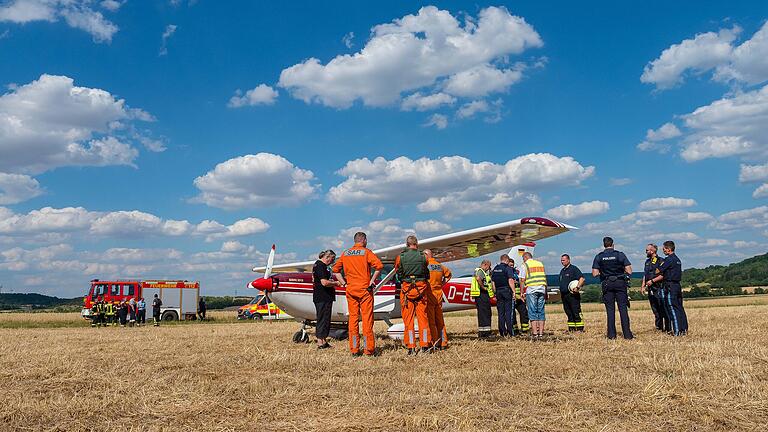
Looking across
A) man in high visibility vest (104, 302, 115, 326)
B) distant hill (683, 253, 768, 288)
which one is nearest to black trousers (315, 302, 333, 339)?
man in high visibility vest (104, 302, 115, 326)

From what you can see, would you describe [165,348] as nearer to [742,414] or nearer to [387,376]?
[387,376]

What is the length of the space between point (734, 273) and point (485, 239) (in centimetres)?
8932

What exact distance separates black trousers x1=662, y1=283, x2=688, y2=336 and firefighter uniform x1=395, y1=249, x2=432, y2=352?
15.2 ft

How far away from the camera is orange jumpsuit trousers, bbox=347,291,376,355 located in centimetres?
821

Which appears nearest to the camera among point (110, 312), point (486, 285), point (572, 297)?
point (486, 285)

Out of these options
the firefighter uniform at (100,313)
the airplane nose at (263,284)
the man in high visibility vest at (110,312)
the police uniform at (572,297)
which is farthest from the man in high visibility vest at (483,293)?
the firefighter uniform at (100,313)

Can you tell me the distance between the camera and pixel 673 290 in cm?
999

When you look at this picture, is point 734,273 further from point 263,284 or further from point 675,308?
point 263,284

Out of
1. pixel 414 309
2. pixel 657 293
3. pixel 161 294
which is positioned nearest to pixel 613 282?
pixel 657 293

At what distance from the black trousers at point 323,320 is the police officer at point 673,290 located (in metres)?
6.06

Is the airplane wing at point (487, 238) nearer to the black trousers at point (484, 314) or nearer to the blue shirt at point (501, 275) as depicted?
the blue shirt at point (501, 275)

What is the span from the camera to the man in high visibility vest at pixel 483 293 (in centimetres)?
1098

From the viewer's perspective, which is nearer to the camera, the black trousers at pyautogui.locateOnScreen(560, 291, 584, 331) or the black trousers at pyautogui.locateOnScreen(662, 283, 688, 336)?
the black trousers at pyautogui.locateOnScreen(662, 283, 688, 336)

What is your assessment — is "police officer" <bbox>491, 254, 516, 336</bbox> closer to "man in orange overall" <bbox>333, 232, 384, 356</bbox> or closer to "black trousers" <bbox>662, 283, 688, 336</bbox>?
"black trousers" <bbox>662, 283, 688, 336</bbox>
